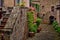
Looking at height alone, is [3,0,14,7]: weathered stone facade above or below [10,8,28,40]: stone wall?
above

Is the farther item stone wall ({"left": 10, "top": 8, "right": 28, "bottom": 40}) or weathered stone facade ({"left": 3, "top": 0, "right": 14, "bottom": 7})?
weathered stone facade ({"left": 3, "top": 0, "right": 14, "bottom": 7})

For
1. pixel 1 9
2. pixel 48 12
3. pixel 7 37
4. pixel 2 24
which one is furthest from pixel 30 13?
pixel 48 12

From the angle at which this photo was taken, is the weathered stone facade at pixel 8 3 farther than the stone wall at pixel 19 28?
Yes

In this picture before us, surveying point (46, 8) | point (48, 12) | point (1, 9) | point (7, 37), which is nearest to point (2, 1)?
point (1, 9)

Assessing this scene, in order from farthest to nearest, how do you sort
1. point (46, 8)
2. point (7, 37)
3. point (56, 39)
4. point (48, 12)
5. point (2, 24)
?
point (46, 8) < point (48, 12) < point (56, 39) < point (2, 24) < point (7, 37)

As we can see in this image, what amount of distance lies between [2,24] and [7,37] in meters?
2.07

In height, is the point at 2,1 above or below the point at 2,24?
above

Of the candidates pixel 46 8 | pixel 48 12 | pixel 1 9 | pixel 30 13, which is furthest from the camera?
pixel 46 8

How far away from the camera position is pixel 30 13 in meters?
12.9

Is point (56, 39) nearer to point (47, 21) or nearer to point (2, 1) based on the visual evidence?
point (2, 1)

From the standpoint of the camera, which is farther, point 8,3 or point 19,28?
point 8,3

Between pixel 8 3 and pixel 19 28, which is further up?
pixel 8 3

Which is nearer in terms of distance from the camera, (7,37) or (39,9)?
(7,37)

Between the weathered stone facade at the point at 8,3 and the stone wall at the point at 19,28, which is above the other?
the weathered stone facade at the point at 8,3
